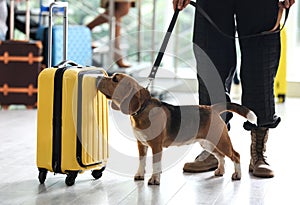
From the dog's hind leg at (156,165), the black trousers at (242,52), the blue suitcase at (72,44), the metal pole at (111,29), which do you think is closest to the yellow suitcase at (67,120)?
the dog's hind leg at (156,165)

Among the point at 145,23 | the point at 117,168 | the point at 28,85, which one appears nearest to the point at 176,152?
the point at 117,168

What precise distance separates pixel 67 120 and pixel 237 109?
64 cm

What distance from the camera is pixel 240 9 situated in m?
2.72

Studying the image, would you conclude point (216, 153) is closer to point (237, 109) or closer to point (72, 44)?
point (237, 109)

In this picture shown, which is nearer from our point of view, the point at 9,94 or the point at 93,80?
the point at 93,80

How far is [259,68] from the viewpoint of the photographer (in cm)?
275

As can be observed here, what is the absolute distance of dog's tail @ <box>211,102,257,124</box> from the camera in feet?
8.44

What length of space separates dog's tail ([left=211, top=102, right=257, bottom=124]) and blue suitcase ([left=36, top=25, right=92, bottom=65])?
2296mm

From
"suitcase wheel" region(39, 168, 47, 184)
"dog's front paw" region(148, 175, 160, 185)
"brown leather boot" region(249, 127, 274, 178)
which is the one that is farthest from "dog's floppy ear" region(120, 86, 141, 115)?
"brown leather boot" region(249, 127, 274, 178)

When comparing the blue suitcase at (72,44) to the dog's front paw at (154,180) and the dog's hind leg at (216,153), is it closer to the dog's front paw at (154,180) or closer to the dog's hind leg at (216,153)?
the dog's hind leg at (216,153)

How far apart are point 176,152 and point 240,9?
0.69 metres

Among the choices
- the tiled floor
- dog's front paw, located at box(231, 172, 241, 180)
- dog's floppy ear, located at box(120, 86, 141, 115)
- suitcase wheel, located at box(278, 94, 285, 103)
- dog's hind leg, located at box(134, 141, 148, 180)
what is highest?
dog's floppy ear, located at box(120, 86, 141, 115)

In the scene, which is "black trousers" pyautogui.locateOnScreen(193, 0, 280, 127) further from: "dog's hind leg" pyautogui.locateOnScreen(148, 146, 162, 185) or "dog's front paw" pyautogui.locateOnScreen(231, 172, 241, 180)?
"dog's hind leg" pyautogui.locateOnScreen(148, 146, 162, 185)

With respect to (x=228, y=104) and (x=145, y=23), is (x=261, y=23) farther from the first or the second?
(x=145, y=23)
